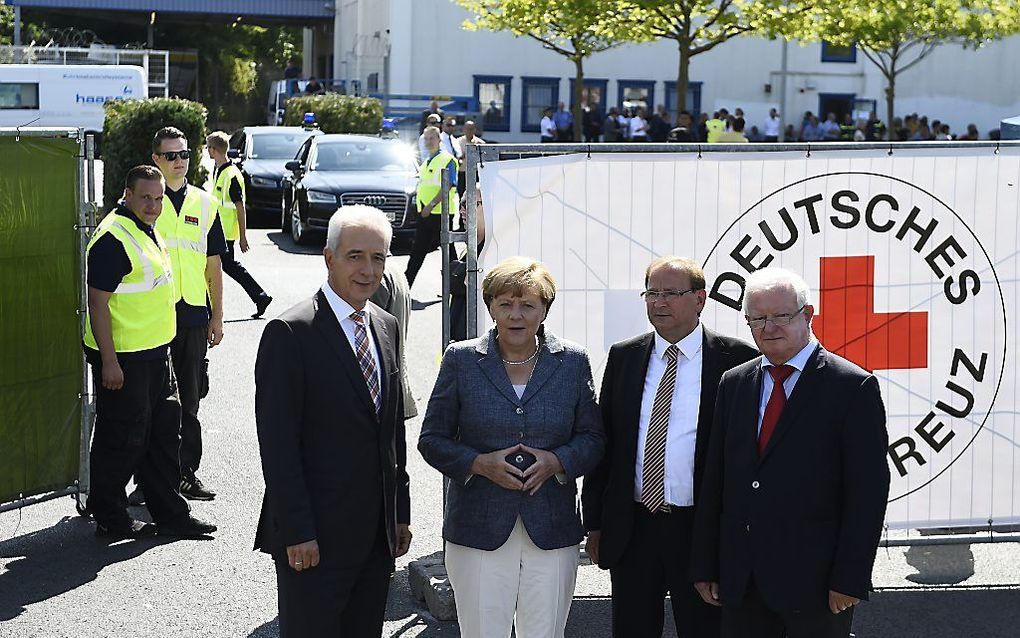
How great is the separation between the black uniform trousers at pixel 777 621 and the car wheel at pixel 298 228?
52.2ft

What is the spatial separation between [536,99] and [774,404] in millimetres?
41698

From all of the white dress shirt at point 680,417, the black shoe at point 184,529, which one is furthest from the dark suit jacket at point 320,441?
the black shoe at point 184,529

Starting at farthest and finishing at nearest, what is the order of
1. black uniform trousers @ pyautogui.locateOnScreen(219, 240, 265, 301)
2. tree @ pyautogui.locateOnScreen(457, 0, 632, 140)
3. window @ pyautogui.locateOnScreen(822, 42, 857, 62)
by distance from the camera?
window @ pyautogui.locateOnScreen(822, 42, 857, 62)
tree @ pyautogui.locateOnScreen(457, 0, 632, 140)
black uniform trousers @ pyautogui.locateOnScreen(219, 240, 265, 301)

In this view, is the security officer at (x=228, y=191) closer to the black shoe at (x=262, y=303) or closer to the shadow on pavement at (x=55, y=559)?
the black shoe at (x=262, y=303)

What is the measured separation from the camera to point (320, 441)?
448cm

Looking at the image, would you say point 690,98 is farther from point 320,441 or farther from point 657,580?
point 320,441

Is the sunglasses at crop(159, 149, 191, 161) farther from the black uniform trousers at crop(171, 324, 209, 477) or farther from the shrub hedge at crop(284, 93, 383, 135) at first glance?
the shrub hedge at crop(284, 93, 383, 135)

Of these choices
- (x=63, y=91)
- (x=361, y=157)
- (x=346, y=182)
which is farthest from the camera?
(x=63, y=91)

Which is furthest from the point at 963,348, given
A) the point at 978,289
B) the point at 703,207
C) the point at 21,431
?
the point at 21,431

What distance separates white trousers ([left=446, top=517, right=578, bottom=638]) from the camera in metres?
4.71

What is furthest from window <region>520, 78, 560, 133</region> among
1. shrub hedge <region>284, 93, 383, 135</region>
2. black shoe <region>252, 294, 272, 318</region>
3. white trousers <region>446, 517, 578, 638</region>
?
white trousers <region>446, 517, 578, 638</region>

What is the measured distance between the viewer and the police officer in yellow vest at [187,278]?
761cm

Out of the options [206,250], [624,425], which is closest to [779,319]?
[624,425]

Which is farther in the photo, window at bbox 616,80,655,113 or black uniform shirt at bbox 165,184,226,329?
window at bbox 616,80,655,113
